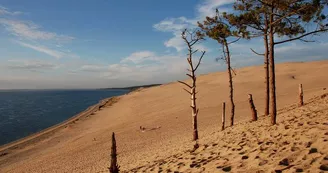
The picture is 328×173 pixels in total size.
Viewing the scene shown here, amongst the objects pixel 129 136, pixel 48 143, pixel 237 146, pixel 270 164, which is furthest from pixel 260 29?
pixel 48 143

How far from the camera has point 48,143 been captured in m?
32.6

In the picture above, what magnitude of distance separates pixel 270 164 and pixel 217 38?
519 inches

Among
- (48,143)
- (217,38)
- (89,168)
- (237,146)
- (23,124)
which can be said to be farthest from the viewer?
(23,124)

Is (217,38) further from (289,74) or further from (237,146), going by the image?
(289,74)

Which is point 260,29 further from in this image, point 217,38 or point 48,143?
point 48,143

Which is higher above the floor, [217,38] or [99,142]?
[217,38]

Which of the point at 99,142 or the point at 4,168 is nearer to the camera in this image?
the point at 4,168

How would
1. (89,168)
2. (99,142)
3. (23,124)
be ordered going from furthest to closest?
(23,124)
(99,142)
(89,168)

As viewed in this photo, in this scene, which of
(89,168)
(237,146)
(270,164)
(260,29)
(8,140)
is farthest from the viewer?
(8,140)

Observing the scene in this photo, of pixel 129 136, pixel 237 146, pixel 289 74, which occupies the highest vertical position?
pixel 289 74

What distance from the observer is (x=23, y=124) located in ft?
181

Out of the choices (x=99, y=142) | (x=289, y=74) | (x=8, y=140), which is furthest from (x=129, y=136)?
(x=289, y=74)

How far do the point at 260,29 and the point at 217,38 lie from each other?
12.0 ft

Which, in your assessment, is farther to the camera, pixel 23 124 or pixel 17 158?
pixel 23 124
